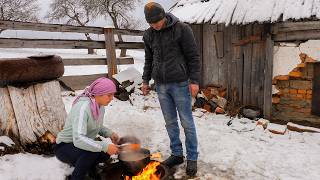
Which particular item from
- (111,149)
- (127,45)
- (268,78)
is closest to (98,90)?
(111,149)

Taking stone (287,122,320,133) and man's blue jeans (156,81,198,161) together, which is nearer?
man's blue jeans (156,81,198,161)

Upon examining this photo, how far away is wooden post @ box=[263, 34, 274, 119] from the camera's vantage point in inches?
260

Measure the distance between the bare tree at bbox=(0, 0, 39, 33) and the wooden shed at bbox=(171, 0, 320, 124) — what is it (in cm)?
2344

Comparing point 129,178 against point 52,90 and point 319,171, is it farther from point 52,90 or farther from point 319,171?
point 319,171

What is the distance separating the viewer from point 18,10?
2848 centimetres

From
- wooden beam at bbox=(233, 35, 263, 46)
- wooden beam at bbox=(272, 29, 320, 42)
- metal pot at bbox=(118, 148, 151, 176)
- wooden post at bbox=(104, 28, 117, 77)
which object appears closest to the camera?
metal pot at bbox=(118, 148, 151, 176)

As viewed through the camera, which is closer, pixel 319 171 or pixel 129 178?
pixel 129 178

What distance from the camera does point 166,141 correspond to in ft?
17.6

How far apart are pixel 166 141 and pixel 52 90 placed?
210cm

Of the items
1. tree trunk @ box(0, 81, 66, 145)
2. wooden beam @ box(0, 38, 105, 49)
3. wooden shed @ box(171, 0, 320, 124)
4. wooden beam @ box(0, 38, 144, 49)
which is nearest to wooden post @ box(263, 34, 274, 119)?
wooden shed @ box(171, 0, 320, 124)

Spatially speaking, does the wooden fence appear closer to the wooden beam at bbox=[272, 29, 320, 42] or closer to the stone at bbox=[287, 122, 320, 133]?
the wooden beam at bbox=[272, 29, 320, 42]

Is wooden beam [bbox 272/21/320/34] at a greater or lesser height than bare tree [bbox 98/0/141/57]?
lesser

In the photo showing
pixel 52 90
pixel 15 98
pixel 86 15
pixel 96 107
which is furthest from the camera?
pixel 86 15

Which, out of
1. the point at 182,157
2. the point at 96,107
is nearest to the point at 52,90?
the point at 96,107
